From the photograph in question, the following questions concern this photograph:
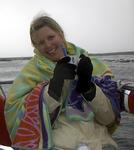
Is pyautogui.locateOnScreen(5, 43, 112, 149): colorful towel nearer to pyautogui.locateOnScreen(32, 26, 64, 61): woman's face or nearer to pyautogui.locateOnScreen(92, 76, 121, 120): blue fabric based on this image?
pyautogui.locateOnScreen(32, 26, 64, 61): woman's face

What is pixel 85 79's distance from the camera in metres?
3.38

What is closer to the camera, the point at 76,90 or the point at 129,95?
the point at 76,90

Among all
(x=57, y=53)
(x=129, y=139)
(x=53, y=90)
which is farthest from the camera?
(x=129, y=139)

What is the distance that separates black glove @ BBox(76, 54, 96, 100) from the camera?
132 inches

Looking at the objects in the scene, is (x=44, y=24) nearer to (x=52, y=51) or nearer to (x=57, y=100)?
(x=52, y=51)

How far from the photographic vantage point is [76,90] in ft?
11.4

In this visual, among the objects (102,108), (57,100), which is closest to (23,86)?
(57,100)

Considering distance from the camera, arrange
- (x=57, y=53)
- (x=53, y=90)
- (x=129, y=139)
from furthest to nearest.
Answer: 1. (x=129, y=139)
2. (x=57, y=53)
3. (x=53, y=90)

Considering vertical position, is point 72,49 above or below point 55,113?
above

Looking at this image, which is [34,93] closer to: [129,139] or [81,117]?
[81,117]

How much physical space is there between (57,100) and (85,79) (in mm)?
276

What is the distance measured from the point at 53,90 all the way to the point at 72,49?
21.0 inches

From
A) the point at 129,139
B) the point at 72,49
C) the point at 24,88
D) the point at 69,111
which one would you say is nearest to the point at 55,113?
the point at 69,111

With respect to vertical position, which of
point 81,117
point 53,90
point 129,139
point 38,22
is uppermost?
point 38,22
